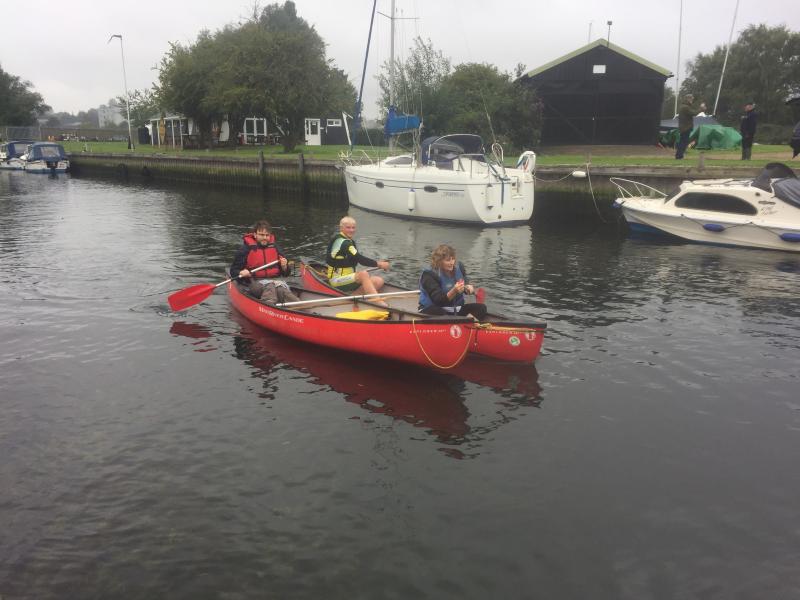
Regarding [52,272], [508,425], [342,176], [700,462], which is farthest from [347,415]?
[342,176]

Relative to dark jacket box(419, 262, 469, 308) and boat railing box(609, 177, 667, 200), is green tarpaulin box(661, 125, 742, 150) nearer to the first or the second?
boat railing box(609, 177, 667, 200)

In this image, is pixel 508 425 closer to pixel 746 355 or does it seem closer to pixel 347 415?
pixel 347 415

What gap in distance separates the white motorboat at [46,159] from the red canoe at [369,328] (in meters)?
53.0

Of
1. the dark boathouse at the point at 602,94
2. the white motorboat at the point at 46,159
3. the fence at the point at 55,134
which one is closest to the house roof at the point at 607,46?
the dark boathouse at the point at 602,94

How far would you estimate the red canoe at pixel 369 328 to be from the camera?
848cm

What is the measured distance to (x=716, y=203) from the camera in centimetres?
1919

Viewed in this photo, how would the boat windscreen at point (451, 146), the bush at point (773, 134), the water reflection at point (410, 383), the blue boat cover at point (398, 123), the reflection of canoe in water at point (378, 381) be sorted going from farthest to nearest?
1. the bush at point (773, 134)
2. the blue boat cover at point (398, 123)
3. the boat windscreen at point (451, 146)
4. the reflection of canoe in water at point (378, 381)
5. the water reflection at point (410, 383)

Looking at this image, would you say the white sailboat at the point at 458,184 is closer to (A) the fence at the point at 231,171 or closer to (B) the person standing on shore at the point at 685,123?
(B) the person standing on shore at the point at 685,123

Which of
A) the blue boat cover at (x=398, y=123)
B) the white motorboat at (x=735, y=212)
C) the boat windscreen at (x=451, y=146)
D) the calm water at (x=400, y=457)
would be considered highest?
the blue boat cover at (x=398, y=123)

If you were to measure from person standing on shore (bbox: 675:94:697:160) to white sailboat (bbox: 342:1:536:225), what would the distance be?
6.46m

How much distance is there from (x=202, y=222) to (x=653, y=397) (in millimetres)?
21682

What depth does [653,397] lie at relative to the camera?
8508 millimetres

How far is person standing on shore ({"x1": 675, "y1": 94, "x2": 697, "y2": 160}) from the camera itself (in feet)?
77.8

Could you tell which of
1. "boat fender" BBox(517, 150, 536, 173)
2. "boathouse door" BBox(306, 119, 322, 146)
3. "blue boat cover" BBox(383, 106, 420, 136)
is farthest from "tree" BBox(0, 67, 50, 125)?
"boat fender" BBox(517, 150, 536, 173)
